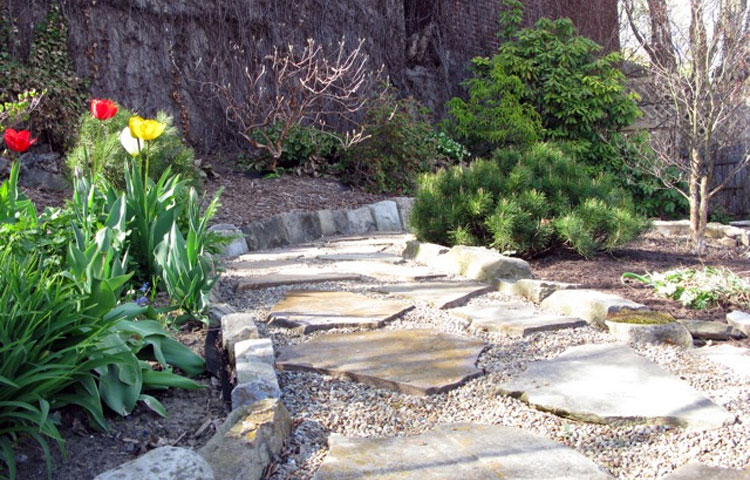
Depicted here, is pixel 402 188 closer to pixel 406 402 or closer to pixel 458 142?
pixel 458 142

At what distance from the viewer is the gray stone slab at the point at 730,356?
92.9 inches

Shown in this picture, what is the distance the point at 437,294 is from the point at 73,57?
542 centimetres

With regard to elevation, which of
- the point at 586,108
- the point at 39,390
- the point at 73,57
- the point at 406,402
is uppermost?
the point at 73,57

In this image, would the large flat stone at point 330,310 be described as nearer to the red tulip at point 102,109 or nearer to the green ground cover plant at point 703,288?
the red tulip at point 102,109

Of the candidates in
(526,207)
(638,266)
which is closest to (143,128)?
(526,207)

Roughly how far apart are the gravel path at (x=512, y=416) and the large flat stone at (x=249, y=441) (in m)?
0.05

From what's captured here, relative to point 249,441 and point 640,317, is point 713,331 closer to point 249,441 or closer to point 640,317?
point 640,317

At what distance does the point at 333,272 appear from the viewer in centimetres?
406

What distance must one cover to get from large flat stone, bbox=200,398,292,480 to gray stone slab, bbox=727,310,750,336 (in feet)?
6.81

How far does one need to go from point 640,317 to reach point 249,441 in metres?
1.87

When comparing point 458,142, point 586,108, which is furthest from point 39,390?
point 586,108

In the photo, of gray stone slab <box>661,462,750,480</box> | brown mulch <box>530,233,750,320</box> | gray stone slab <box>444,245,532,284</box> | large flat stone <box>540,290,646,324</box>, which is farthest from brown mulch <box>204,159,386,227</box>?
gray stone slab <box>661,462,750,480</box>

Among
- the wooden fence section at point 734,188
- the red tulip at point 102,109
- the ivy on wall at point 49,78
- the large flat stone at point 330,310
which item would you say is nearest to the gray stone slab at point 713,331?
the large flat stone at point 330,310

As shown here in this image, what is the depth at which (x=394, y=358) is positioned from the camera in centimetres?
241
